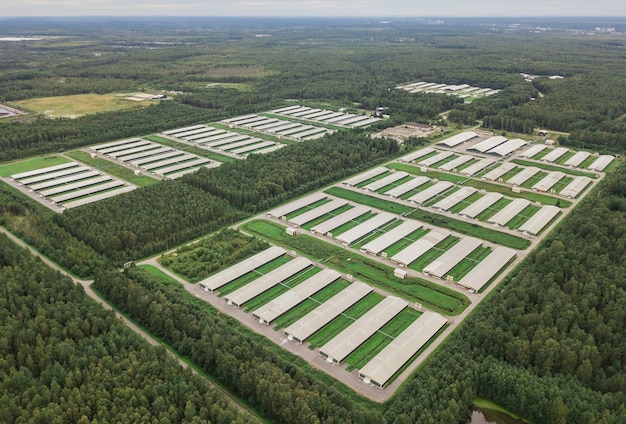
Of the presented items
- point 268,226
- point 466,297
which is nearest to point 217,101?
point 268,226

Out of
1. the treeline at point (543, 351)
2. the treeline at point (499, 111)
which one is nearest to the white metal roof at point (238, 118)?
the treeline at point (499, 111)

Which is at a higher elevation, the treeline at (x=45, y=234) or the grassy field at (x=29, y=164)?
the grassy field at (x=29, y=164)

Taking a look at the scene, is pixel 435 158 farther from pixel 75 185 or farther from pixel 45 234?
pixel 45 234

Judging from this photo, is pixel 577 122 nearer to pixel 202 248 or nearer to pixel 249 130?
pixel 249 130

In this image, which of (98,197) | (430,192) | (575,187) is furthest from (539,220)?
(98,197)

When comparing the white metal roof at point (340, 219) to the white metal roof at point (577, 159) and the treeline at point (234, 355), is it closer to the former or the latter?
the treeline at point (234, 355)
